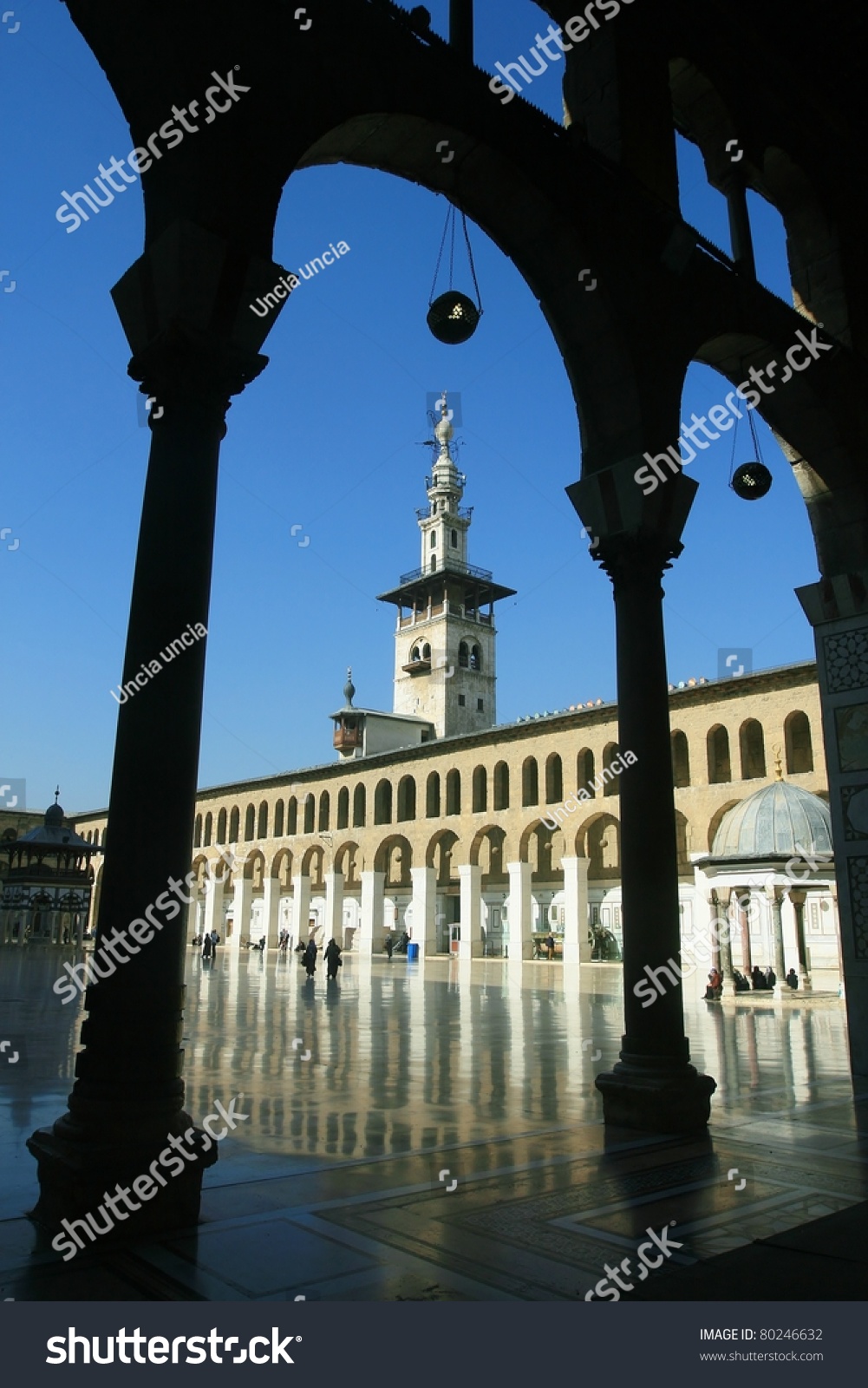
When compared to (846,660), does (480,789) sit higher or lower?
higher

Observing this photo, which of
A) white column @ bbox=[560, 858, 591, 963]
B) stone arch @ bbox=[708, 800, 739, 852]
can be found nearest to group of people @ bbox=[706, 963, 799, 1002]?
stone arch @ bbox=[708, 800, 739, 852]

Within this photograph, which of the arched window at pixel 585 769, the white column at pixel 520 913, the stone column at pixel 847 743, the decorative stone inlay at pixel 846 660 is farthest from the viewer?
the white column at pixel 520 913

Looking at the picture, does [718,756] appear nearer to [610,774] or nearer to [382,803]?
[610,774]

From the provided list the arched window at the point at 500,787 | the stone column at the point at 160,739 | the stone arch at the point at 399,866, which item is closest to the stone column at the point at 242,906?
the stone arch at the point at 399,866

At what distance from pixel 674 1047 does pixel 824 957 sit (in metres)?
27.1

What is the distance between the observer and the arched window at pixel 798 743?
30.9 meters

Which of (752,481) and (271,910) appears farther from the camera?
(271,910)

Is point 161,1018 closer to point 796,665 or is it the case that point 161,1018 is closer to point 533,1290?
point 533,1290

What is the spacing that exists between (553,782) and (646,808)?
3132cm

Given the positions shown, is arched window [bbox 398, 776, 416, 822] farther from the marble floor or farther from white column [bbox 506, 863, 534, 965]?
the marble floor

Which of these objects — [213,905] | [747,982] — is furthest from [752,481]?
[213,905]

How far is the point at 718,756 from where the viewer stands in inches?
1345

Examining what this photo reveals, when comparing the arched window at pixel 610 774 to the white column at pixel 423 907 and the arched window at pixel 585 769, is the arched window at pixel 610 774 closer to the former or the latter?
the arched window at pixel 585 769

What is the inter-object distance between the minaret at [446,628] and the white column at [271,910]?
18.8 m
